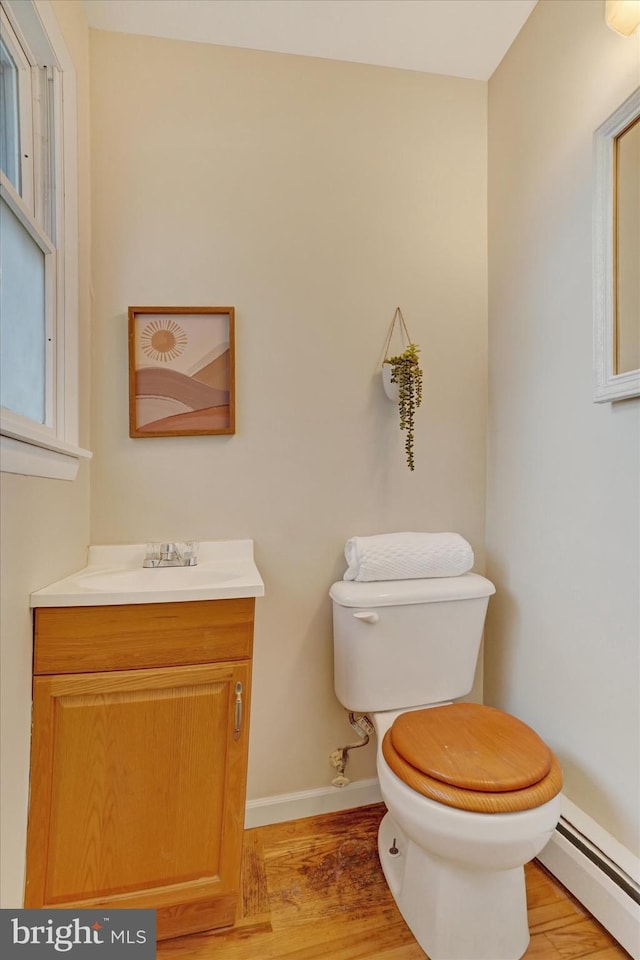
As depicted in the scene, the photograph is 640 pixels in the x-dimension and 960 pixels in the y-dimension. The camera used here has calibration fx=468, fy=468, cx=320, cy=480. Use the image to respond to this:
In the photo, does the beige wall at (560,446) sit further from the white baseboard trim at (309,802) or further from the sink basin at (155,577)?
the sink basin at (155,577)

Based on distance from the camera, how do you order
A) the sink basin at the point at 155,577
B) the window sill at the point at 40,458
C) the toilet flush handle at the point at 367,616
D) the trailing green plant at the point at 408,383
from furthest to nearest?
1. the trailing green plant at the point at 408,383
2. the toilet flush handle at the point at 367,616
3. the sink basin at the point at 155,577
4. the window sill at the point at 40,458

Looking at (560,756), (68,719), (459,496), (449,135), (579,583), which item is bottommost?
(560,756)

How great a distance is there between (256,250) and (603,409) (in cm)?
110

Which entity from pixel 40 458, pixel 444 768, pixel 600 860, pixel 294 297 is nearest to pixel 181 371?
pixel 294 297

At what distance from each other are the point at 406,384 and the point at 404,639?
0.77 meters

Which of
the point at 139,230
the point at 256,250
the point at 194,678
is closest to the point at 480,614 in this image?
the point at 194,678

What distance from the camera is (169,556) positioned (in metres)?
1.37

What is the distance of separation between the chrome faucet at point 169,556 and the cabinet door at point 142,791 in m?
0.37

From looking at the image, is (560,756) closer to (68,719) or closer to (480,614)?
(480,614)

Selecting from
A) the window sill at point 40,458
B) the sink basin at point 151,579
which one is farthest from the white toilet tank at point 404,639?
the window sill at point 40,458

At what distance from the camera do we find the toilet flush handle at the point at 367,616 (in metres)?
1.33

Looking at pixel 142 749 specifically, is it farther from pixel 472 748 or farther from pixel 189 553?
pixel 472 748

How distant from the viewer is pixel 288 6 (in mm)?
1355

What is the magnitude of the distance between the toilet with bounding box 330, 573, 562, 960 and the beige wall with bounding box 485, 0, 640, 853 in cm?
18
